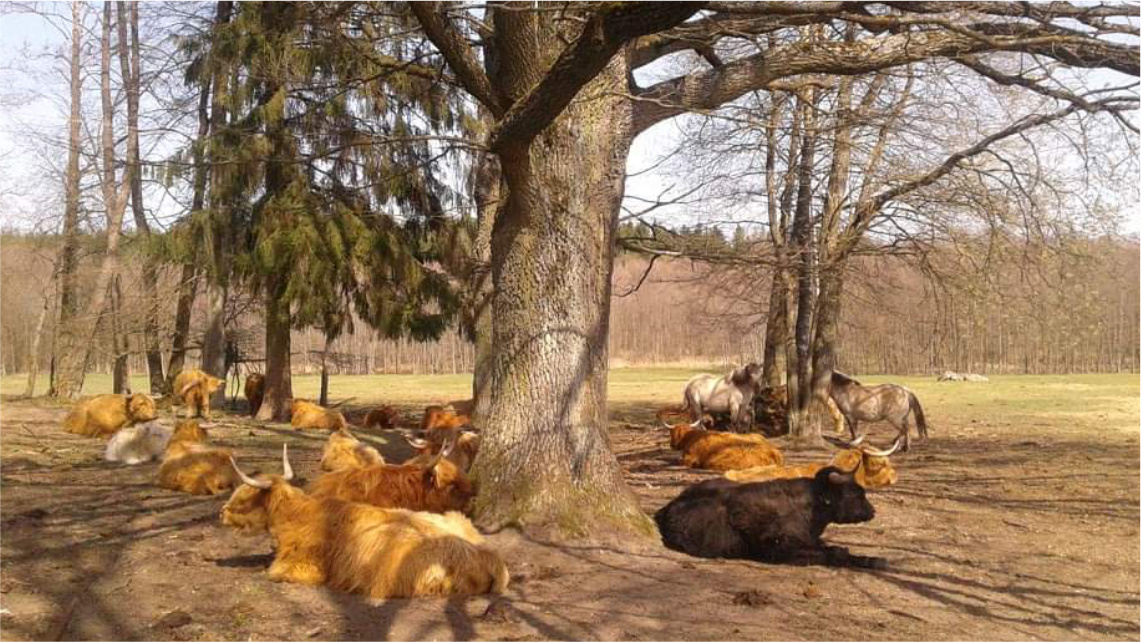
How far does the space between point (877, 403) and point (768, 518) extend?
9.82m

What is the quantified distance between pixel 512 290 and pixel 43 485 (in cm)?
585

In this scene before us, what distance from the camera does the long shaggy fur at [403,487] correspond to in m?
8.77

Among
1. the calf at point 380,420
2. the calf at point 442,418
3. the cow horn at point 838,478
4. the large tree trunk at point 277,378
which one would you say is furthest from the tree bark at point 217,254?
the cow horn at point 838,478

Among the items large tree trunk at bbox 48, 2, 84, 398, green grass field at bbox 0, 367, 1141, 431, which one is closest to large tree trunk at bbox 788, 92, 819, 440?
green grass field at bbox 0, 367, 1141, 431

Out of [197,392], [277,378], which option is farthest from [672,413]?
[197,392]

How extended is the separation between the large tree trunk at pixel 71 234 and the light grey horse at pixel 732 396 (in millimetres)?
14471

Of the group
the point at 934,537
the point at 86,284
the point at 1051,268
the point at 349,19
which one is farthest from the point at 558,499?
the point at 86,284

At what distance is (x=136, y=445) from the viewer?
13.2 m

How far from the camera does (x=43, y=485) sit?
10609 millimetres

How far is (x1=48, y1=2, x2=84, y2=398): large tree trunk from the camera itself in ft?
75.2

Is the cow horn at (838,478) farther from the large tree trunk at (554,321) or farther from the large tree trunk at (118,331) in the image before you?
the large tree trunk at (118,331)

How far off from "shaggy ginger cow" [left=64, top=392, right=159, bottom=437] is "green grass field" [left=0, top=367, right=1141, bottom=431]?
16.5 meters

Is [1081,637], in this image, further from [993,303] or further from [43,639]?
[993,303]

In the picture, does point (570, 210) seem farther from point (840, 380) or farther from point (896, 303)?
point (896, 303)
